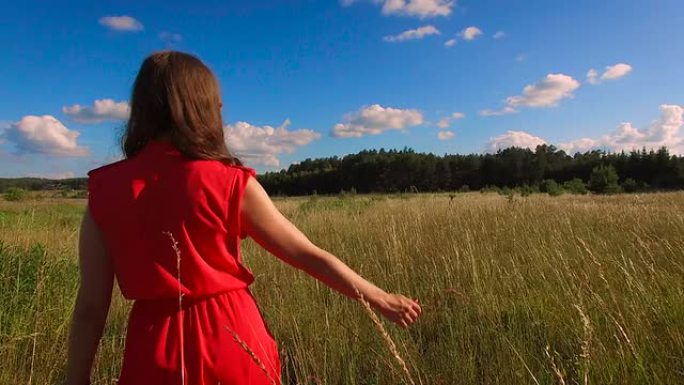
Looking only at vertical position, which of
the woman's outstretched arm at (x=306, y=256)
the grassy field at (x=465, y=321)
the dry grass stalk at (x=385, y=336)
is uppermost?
the woman's outstretched arm at (x=306, y=256)

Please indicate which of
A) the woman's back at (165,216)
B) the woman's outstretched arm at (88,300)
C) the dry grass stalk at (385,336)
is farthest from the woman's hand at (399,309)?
the woman's outstretched arm at (88,300)

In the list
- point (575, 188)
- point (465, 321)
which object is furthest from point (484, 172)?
point (465, 321)

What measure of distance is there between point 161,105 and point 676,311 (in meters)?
2.90

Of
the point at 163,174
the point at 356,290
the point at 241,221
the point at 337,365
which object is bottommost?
the point at 337,365

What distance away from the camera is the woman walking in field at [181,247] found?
1.29 metres

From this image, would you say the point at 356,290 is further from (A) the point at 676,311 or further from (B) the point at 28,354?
(B) the point at 28,354

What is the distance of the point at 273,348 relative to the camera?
1461 mm

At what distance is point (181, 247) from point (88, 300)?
14.8 inches

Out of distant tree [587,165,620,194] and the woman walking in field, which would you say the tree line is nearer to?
distant tree [587,165,620,194]

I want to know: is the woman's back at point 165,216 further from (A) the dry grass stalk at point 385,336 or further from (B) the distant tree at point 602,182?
(B) the distant tree at point 602,182

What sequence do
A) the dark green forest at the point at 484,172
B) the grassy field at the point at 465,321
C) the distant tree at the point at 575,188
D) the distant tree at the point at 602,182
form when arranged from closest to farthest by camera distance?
the grassy field at the point at 465,321, the distant tree at the point at 575,188, the distant tree at the point at 602,182, the dark green forest at the point at 484,172

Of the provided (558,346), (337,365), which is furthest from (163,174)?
(558,346)

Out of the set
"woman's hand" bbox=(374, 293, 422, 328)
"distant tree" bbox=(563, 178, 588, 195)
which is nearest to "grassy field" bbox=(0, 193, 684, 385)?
"woman's hand" bbox=(374, 293, 422, 328)

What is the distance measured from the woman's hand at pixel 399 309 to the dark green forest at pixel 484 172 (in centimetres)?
→ 4903
